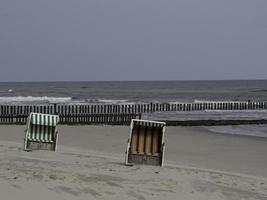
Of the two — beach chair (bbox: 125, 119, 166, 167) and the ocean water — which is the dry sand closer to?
beach chair (bbox: 125, 119, 166, 167)

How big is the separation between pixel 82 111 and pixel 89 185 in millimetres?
27042

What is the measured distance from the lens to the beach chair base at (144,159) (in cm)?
1070

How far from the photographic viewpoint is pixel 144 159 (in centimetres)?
1078

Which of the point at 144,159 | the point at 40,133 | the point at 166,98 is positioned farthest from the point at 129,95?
the point at 144,159

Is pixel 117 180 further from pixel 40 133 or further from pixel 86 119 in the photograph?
pixel 86 119

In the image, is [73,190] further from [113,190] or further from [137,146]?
[137,146]

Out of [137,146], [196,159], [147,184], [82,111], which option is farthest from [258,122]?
[147,184]

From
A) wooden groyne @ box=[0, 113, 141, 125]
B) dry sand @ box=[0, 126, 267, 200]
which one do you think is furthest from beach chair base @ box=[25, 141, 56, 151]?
wooden groyne @ box=[0, 113, 141, 125]

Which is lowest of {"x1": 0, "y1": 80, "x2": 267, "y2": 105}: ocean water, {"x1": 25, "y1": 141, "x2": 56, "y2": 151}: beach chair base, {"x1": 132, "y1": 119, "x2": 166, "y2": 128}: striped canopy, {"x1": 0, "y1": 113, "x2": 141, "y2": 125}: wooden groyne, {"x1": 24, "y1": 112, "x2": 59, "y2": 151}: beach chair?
{"x1": 0, "y1": 80, "x2": 267, "y2": 105}: ocean water

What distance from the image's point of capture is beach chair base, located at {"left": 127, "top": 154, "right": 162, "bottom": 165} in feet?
35.1

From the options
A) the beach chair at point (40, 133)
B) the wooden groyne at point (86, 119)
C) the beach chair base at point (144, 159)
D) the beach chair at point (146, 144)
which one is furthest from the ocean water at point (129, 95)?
the beach chair base at point (144, 159)

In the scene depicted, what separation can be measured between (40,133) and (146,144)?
10.1 feet

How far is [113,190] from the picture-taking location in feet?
23.7

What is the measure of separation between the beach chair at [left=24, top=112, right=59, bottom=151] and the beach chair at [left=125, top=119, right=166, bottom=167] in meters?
2.57
